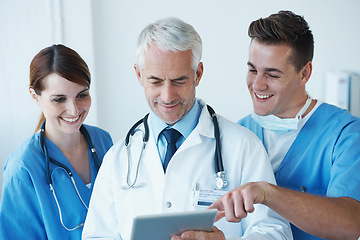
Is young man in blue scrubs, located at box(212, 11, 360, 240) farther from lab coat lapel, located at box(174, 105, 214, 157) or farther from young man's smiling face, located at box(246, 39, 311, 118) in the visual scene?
lab coat lapel, located at box(174, 105, 214, 157)

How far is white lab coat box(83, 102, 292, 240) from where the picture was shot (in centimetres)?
148

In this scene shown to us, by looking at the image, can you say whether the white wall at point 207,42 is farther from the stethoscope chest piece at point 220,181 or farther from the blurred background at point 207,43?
A: the stethoscope chest piece at point 220,181

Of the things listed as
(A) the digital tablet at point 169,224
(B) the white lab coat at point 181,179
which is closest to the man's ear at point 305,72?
(B) the white lab coat at point 181,179

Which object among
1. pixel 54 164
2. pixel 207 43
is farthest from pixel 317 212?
pixel 207 43

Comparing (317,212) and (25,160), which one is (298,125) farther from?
(25,160)

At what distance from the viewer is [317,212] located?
1.34m

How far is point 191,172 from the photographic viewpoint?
5.00ft

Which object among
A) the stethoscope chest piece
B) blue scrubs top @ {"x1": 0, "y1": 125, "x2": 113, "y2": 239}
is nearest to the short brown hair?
the stethoscope chest piece

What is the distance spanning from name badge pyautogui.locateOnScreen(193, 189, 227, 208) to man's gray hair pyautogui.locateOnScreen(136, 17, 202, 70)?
0.44m

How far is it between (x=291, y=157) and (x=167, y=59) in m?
0.64

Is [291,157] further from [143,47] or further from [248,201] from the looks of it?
[143,47]

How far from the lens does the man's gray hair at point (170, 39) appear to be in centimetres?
147

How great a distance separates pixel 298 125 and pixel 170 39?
25.9 inches

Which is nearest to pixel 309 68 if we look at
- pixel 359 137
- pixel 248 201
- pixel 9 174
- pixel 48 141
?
pixel 359 137
